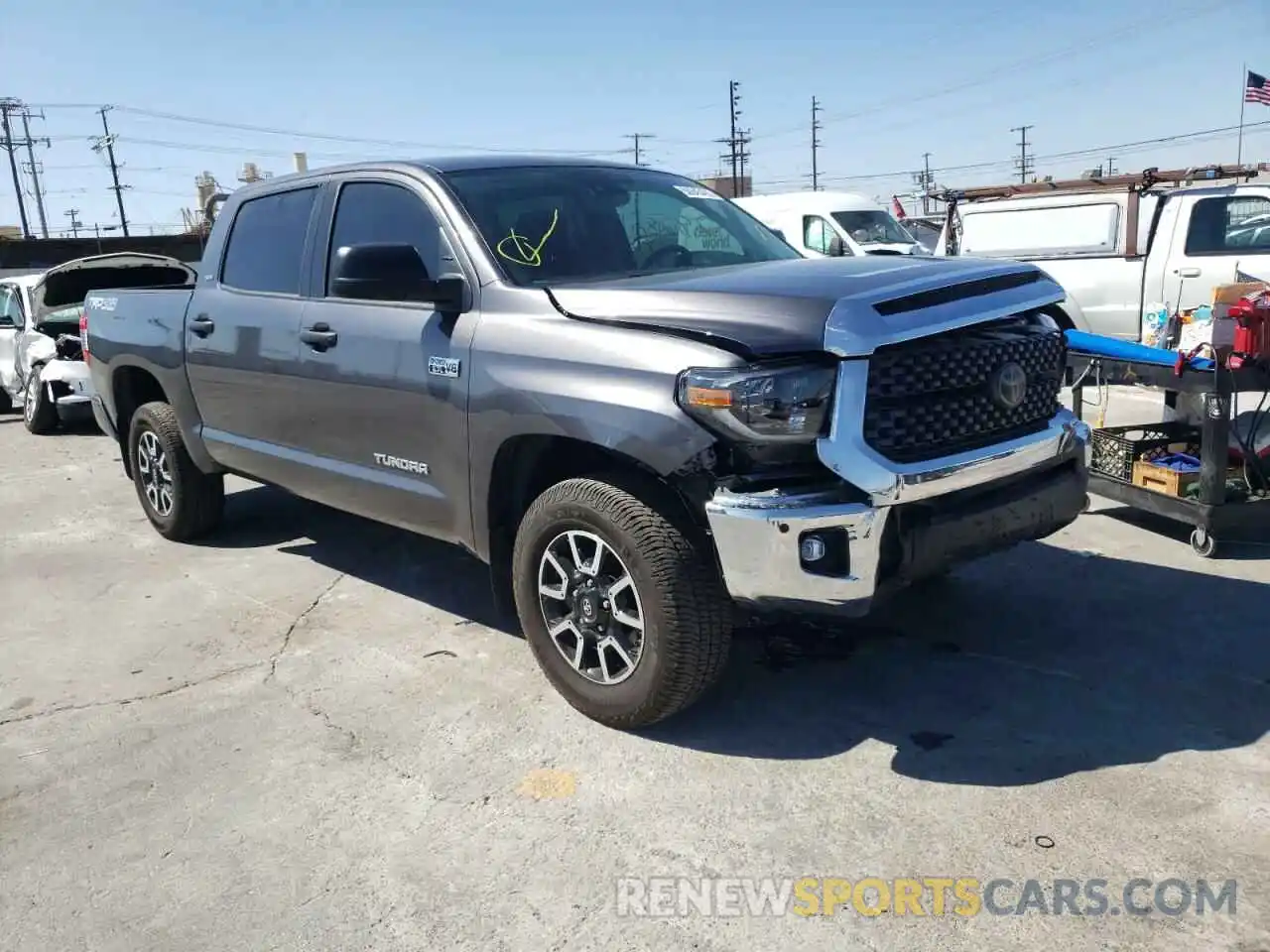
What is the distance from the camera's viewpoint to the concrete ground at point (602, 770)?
8.84 feet

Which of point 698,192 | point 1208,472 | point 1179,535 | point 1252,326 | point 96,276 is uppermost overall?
point 698,192

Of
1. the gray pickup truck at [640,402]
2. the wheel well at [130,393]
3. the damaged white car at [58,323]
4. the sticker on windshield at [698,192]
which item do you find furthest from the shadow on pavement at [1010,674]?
the damaged white car at [58,323]

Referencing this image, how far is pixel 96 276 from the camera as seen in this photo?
11719mm

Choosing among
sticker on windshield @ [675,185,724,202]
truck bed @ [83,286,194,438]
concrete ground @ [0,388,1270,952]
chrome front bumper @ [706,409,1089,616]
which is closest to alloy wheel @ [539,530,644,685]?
concrete ground @ [0,388,1270,952]

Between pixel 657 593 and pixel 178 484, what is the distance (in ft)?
12.5

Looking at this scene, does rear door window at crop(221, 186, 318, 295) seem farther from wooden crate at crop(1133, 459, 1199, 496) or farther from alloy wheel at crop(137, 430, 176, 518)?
wooden crate at crop(1133, 459, 1199, 496)

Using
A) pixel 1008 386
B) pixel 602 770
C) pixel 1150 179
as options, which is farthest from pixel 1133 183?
pixel 602 770

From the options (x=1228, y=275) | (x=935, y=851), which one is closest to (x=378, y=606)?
(x=935, y=851)

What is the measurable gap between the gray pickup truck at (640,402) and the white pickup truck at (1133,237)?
560 centimetres

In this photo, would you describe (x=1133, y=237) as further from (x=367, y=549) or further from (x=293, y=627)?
(x=293, y=627)

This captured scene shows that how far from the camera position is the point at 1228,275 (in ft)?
28.9

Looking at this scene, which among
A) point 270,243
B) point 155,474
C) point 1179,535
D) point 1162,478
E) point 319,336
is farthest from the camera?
point 155,474

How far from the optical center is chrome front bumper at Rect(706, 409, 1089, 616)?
9.91 feet

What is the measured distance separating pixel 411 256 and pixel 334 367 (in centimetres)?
85
